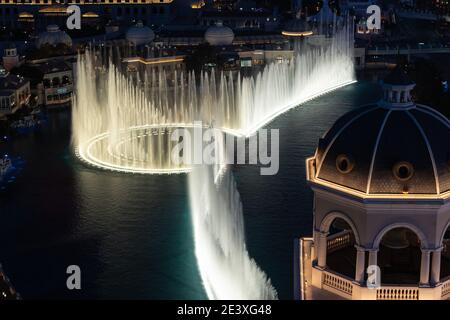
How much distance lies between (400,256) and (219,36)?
69.0m

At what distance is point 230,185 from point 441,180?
1053 inches

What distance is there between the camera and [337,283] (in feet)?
95.1

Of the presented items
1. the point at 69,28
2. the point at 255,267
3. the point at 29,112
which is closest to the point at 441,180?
the point at 255,267

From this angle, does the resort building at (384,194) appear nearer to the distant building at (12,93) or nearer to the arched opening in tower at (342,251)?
the arched opening in tower at (342,251)

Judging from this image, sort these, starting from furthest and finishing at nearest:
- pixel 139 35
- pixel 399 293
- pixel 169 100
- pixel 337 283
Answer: pixel 139 35
pixel 169 100
pixel 337 283
pixel 399 293

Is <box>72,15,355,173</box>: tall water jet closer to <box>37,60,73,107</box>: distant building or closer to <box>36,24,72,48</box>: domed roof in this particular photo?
<box>37,60,73,107</box>: distant building

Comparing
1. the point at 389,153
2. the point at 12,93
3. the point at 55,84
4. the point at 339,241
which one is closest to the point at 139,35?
the point at 55,84

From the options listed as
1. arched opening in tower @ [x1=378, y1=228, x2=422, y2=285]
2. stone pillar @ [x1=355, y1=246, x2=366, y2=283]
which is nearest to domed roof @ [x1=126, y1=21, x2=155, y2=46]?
arched opening in tower @ [x1=378, y1=228, x2=422, y2=285]

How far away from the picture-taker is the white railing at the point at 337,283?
28609mm

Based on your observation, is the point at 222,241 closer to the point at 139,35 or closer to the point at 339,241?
the point at 339,241

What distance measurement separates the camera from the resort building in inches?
1093

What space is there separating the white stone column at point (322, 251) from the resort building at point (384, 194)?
0.10 feet

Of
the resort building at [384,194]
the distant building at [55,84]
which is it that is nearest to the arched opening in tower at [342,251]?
the resort building at [384,194]

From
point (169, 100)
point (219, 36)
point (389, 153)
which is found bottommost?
point (169, 100)
